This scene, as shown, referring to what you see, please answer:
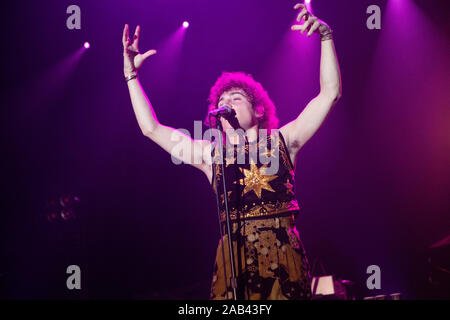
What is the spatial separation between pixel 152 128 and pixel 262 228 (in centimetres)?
105

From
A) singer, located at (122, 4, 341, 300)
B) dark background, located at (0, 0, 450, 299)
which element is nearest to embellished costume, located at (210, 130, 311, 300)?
singer, located at (122, 4, 341, 300)

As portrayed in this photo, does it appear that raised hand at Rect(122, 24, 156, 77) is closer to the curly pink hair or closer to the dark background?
the curly pink hair

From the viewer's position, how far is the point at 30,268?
6.22 metres

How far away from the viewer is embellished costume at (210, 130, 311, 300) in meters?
1.99

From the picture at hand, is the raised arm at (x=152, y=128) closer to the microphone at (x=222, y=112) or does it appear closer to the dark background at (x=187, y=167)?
the microphone at (x=222, y=112)

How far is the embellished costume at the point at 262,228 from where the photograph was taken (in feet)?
6.52

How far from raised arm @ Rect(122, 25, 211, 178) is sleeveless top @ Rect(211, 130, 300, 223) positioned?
202 mm

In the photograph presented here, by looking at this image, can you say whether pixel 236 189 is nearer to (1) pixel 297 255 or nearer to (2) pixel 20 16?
(1) pixel 297 255

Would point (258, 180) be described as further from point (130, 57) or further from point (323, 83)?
point (130, 57)

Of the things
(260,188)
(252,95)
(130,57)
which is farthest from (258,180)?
(130,57)

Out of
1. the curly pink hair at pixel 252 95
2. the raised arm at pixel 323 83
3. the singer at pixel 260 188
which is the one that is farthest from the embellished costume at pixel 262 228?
the curly pink hair at pixel 252 95
